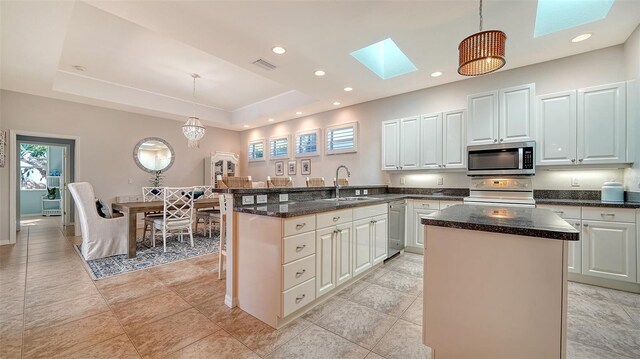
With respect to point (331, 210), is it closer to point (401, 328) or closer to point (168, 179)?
point (401, 328)

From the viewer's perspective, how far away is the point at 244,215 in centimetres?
214

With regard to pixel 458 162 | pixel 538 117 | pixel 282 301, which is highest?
pixel 538 117

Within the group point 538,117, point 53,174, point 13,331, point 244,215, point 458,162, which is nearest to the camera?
point 13,331

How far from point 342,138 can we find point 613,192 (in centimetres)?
389

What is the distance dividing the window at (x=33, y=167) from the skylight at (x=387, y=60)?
1065cm

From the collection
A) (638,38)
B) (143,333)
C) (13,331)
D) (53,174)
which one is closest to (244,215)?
(143,333)

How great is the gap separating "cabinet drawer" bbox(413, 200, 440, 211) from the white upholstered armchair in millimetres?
4404

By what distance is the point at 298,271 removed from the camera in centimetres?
195

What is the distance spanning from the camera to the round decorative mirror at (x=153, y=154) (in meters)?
5.73

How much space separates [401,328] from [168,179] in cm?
630

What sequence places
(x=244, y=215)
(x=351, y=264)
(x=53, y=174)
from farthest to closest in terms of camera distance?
(x=53, y=174) → (x=351, y=264) → (x=244, y=215)

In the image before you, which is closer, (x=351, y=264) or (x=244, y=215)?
(x=244, y=215)

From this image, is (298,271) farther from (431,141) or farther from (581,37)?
(581,37)

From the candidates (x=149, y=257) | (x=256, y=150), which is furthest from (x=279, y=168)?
(x=149, y=257)
